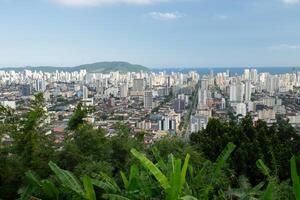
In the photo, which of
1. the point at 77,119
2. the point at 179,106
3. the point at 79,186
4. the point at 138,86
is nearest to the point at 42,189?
the point at 79,186

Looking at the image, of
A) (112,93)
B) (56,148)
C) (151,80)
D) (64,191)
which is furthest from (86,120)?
(151,80)

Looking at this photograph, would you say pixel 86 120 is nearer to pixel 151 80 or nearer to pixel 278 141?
pixel 278 141

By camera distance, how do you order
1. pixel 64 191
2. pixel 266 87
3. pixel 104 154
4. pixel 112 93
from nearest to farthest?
pixel 64 191 < pixel 104 154 < pixel 112 93 < pixel 266 87

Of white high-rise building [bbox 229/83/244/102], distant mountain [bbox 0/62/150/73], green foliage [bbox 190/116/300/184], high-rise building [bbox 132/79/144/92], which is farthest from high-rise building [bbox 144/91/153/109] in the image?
distant mountain [bbox 0/62/150/73]

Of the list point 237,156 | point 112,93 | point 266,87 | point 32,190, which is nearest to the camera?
point 32,190

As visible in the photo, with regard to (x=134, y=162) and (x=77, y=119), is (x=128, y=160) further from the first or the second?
(x=77, y=119)

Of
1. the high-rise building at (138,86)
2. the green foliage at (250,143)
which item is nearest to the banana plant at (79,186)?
the green foliage at (250,143)

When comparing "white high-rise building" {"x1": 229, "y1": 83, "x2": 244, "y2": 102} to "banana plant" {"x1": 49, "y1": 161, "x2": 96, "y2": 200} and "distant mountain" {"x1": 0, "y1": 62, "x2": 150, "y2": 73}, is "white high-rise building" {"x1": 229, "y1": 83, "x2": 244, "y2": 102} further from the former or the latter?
"distant mountain" {"x1": 0, "y1": 62, "x2": 150, "y2": 73}

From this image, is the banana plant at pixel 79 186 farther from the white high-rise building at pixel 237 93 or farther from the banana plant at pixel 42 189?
the white high-rise building at pixel 237 93
